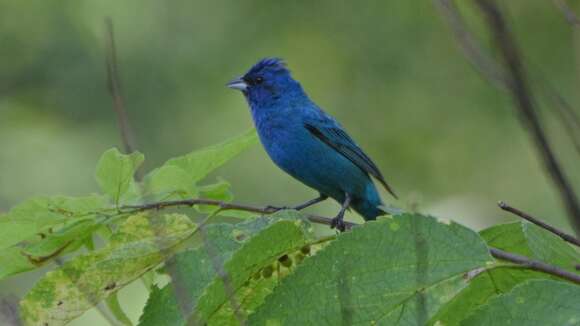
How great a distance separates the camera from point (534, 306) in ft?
4.69

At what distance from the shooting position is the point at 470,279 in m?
1.48

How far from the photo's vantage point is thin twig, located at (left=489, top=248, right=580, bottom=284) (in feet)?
4.64

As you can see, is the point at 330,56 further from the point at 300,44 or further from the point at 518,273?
the point at 518,273

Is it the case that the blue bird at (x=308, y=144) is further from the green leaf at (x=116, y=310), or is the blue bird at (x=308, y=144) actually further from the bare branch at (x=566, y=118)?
the bare branch at (x=566, y=118)

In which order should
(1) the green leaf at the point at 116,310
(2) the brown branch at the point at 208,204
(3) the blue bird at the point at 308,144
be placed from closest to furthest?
(1) the green leaf at the point at 116,310, (2) the brown branch at the point at 208,204, (3) the blue bird at the point at 308,144

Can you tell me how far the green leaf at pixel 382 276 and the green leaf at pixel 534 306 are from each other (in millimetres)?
58

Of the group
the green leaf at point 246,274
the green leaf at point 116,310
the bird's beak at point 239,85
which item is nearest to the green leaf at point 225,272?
the green leaf at point 246,274

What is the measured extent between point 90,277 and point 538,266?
2.51 ft

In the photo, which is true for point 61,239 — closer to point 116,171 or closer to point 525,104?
point 116,171

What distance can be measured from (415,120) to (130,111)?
84.7 inches

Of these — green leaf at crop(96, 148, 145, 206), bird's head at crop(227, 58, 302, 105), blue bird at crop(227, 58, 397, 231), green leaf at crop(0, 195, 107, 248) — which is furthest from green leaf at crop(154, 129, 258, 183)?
bird's head at crop(227, 58, 302, 105)

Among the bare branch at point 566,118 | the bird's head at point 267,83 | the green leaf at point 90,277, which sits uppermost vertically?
the bird's head at point 267,83

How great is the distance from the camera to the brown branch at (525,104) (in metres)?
1.03

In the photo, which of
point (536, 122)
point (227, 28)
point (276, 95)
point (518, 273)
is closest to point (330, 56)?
point (227, 28)
